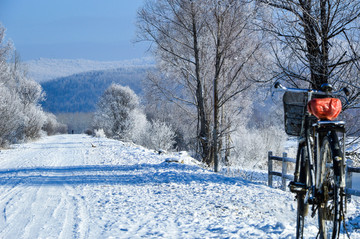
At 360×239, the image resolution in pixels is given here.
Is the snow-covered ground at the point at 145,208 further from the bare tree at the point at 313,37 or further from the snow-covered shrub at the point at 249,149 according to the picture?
the snow-covered shrub at the point at 249,149

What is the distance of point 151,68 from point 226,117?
234 inches

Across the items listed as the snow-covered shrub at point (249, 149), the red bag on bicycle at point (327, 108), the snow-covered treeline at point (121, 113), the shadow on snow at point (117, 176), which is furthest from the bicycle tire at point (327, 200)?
the snow-covered treeline at point (121, 113)

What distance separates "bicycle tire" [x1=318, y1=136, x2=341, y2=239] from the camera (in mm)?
2627

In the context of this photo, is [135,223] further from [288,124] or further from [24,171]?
[24,171]

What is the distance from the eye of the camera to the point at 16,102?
26.2 meters

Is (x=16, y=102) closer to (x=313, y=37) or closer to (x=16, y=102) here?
(x=16, y=102)

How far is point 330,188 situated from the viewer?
296cm

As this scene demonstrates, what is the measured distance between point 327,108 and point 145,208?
3.82 meters

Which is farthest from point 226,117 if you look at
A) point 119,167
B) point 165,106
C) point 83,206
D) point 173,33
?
point 83,206

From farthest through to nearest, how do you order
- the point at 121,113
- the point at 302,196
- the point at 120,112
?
the point at 121,113 < the point at 120,112 < the point at 302,196

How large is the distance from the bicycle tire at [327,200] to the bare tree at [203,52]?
24.9 ft

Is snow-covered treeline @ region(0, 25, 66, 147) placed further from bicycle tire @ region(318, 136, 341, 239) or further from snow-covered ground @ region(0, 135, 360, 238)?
bicycle tire @ region(318, 136, 341, 239)

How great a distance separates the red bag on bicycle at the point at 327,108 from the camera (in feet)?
9.56

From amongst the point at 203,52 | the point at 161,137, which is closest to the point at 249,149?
the point at 161,137
